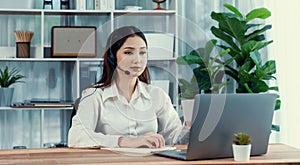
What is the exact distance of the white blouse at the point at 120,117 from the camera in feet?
8.64

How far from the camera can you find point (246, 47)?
4285mm

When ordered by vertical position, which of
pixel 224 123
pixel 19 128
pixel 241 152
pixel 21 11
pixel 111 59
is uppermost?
pixel 21 11

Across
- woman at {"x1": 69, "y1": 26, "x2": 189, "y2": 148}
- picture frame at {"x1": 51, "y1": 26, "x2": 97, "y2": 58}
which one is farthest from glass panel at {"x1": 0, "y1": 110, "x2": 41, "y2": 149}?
woman at {"x1": 69, "y1": 26, "x2": 189, "y2": 148}

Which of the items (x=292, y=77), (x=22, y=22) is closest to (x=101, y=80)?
(x=22, y=22)

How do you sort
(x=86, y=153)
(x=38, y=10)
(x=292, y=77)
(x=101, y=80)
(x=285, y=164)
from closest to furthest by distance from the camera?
(x=285, y=164) < (x=86, y=153) < (x=101, y=80) < (x=38, y=10) < (x=292, y=77)

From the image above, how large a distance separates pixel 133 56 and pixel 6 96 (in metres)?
2.04

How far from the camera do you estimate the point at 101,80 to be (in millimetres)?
2789

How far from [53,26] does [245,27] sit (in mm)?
1414

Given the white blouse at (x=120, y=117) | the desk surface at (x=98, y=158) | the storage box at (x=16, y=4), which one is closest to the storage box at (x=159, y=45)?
the white blouse at (x=120, y=117)

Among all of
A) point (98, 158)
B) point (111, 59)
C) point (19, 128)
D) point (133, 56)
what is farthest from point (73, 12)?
point (98, 158)

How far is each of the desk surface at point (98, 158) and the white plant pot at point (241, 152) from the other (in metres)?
0.02

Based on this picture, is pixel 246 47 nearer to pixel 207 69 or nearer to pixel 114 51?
pixel 207 69

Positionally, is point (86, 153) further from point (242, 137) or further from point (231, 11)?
point (231, 11)

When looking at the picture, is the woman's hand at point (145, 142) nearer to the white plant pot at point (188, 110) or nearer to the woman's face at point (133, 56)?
the white plant pot at point (188, 110)
